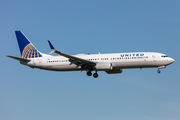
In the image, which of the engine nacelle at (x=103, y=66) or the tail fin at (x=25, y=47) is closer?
the engine nacelle at (x=103, y=66)

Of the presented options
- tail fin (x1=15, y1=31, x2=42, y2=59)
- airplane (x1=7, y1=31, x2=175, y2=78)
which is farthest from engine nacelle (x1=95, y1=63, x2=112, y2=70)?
tail fin (x1=15, y1=31, x2=42, y2=59)

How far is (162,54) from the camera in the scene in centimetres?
5066

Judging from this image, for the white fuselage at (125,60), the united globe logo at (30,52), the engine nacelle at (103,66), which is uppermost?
the united globe logo at (30,52)

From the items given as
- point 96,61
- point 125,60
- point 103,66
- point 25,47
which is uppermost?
point 25,47

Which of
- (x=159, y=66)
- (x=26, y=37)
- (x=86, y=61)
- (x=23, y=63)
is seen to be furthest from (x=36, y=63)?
(x=159, y=66)

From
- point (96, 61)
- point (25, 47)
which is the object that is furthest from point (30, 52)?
point (96, 61)

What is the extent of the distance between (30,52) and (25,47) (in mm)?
1726

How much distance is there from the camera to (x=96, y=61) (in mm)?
52406

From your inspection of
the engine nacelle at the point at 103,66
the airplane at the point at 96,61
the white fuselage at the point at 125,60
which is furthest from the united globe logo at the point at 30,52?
the engine nacelle at the point at 103,66

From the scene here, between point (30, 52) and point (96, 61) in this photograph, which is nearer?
point (96, 61)

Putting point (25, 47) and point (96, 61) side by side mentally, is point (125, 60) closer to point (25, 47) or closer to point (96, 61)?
point (96, 61)

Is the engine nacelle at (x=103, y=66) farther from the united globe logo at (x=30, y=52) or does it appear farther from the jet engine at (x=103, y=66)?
the united globe logo at (x=30, y=52)

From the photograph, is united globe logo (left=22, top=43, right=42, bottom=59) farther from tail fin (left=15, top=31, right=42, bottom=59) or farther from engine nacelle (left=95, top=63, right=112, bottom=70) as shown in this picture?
engine nacelle (left=95, top=63, right=112, bottom=70)

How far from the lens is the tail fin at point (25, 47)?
5785cm
